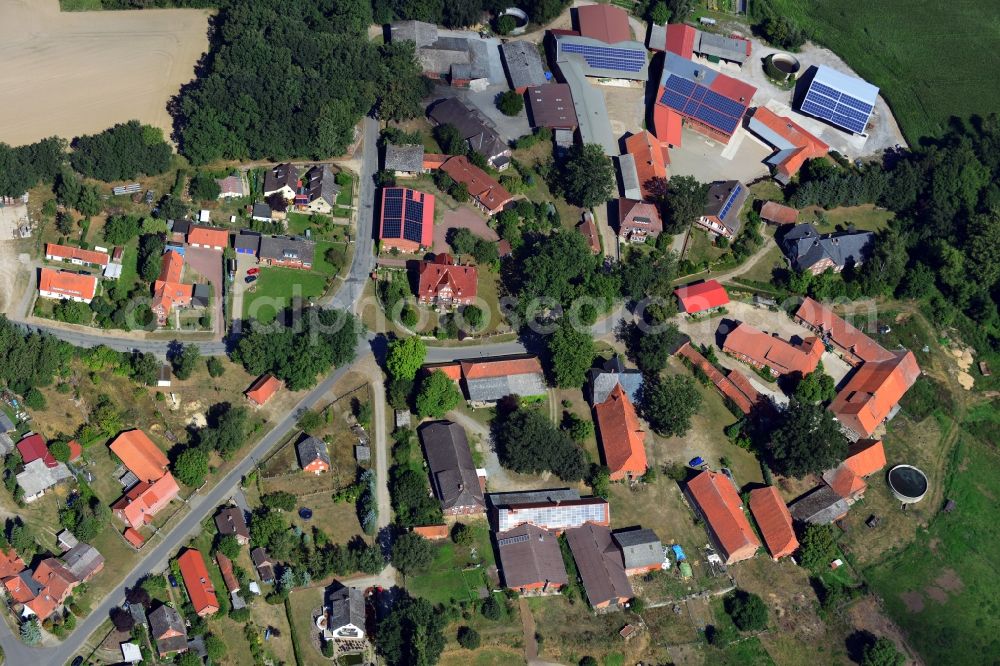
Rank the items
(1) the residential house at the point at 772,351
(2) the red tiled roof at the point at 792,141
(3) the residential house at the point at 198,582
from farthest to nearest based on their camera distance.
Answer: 1. (2) the red tiled roof at the point at 792,141
2. (1) the residential house at the point at 772,351
3. (3) the residential house at the point at 198,582

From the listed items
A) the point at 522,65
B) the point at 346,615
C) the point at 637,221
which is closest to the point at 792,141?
the point at 637,221

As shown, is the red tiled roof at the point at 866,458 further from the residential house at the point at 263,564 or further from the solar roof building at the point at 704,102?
the residential house at the point at 263,564

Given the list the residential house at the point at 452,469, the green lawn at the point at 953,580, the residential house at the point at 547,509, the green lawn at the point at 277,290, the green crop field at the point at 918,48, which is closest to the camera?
the residential house at the point at 547,509

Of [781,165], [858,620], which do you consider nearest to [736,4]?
[781,165]

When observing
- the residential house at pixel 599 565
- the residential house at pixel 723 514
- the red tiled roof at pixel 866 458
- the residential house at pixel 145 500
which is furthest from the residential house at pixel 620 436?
the residential house at pixel 145 500

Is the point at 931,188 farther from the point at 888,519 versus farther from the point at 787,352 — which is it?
the point at 888,519

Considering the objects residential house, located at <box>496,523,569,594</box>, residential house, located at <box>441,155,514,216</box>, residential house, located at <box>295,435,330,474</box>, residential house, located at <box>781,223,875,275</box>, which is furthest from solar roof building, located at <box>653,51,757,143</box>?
residential house, located at <box>295,435,330,474</box>

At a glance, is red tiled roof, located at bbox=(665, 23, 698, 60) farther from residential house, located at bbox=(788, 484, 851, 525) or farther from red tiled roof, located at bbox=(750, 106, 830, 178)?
residential house, located at bbox=(788, 484, 851, 525)
